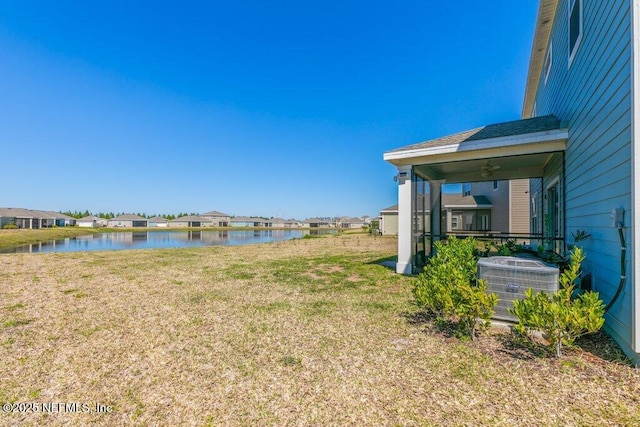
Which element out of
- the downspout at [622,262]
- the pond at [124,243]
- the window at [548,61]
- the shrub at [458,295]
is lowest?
the pond at [124,243]

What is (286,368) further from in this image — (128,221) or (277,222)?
(277,222)

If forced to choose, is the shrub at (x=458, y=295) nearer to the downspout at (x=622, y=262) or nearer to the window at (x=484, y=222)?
the downspout at (x=622, y=262)

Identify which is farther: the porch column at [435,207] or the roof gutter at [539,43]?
the porch column at [435,207]

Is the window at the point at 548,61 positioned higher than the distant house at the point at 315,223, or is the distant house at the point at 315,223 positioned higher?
the window at the point at 548,61

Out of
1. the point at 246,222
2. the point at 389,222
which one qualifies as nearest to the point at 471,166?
the point at 389,222

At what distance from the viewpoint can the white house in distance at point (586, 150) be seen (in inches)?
104

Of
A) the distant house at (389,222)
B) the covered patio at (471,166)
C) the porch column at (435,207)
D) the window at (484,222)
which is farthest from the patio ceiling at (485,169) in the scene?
the distant house at (389,222)

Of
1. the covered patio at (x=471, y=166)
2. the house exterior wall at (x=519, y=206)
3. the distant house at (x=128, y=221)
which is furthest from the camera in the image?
the distant house at (x=128, y=221)

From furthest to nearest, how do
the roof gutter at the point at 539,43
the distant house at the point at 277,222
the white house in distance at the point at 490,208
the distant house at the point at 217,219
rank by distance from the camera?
the distant house at the point at 277,222, the distant house at the point at 217,219, the white house in distance at the point at 490,208, the roof gutter at the point at 539,43

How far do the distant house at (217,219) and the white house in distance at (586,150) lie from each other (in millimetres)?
86302

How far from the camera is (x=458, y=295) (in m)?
3.33

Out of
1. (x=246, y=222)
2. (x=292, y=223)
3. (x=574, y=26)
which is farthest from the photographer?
(x=292, y=223)

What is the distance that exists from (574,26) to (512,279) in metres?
4.69

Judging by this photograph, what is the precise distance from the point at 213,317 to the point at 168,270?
191 inches
